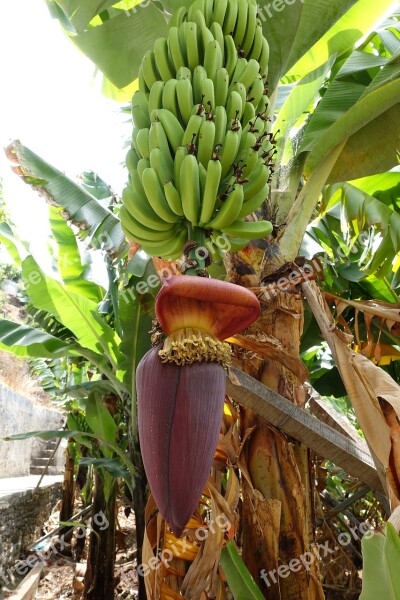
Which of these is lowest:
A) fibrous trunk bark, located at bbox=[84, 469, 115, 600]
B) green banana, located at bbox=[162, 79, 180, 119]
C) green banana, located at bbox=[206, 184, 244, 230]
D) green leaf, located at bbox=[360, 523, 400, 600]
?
fibrous trunk bark, located at bbox=[84, 469, 115, 600]

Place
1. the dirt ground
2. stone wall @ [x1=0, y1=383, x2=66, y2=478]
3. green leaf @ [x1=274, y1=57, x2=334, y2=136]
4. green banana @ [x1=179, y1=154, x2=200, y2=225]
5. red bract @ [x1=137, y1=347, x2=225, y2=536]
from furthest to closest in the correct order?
stone wall @ [x1=0, y1=383, x2=66, y2=478]
the dirt ground
green leaf @ [x1=274, y1=57, x2=334, y2=136]
green banana @ [x1=179, y1=154, x2=200, y2=225]
red bract @ [x1=137, y1=347, x2=225, y2=536]

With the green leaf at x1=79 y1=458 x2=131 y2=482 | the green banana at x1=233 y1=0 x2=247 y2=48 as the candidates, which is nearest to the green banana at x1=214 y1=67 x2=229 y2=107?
the green banana at x1=233 y1=0 x2=247 y2=48

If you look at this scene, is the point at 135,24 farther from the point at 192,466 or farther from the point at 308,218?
the point at 192,466

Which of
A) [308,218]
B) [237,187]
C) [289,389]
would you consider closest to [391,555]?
[289,389]

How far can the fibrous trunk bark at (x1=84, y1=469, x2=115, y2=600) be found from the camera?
2967 millimetres

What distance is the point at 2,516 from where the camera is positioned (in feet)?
12.8

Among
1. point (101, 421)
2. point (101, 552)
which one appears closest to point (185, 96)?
point (101, 421)

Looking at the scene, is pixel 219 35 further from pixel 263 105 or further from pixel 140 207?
pixel 140 207

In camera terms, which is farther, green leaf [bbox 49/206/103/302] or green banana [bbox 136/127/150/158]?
green leaf [bbox 49/206/103/302]

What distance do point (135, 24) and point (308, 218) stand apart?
2.40ft

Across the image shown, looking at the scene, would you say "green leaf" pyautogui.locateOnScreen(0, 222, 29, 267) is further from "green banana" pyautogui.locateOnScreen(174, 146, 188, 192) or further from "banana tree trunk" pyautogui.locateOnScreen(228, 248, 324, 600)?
"green banana" pyautogui.locateOnScreen(174, 146, 188, 192)

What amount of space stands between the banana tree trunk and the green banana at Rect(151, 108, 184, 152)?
41 centimetres

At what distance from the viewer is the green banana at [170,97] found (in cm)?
96

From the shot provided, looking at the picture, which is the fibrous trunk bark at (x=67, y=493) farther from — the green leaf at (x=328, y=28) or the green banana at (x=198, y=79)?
the green banana at (x=198, y=79)
